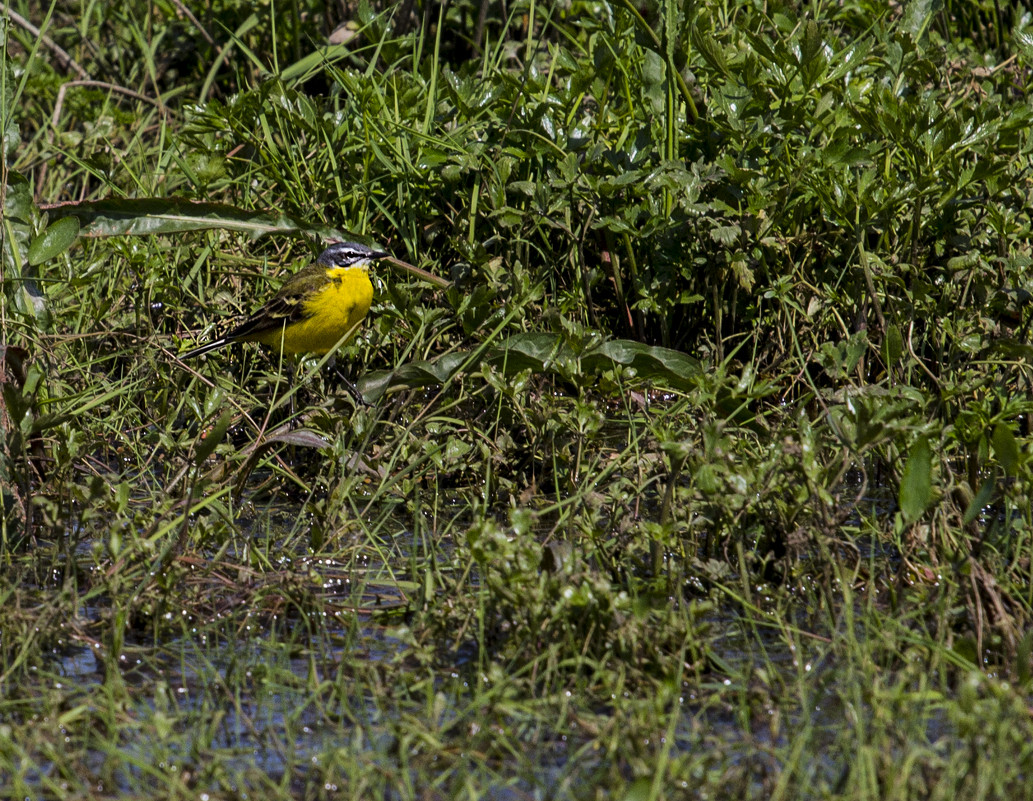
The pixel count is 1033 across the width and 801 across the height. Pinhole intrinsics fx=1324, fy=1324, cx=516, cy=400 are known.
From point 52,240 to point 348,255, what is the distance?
54.7 inches

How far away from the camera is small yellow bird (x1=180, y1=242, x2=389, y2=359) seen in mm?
5848

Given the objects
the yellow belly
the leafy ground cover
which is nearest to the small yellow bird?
the yellow belly

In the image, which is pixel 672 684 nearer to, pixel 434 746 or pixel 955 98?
pixel 434 746

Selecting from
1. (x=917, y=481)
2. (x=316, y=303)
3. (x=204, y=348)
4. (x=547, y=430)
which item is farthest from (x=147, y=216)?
(x=917, y=481)

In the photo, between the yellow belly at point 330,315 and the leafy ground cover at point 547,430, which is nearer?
the leafy ground cover at point 547,430

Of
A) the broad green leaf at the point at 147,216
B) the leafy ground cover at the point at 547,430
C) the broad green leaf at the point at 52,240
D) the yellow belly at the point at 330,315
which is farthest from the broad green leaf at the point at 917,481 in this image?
the broad green leaf at the point at 52,240

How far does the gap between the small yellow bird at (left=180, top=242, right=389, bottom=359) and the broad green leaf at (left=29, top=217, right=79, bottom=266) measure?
0.97 meters

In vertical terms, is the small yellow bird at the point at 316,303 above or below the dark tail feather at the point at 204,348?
above

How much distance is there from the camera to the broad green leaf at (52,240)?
488 centimetres

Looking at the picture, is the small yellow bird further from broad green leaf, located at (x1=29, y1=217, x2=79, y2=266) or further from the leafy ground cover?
broad green leaf, located at (x1=29, y1=217, x2=79, y2=266)

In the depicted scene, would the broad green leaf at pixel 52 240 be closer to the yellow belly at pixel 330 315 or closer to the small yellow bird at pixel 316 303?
the small yellow bird at pixel 316 303

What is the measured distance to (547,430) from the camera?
490 centimetres

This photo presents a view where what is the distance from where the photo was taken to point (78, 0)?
8.86 meters

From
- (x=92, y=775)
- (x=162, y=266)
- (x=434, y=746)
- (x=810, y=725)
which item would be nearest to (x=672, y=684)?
(x=810, y=725)
